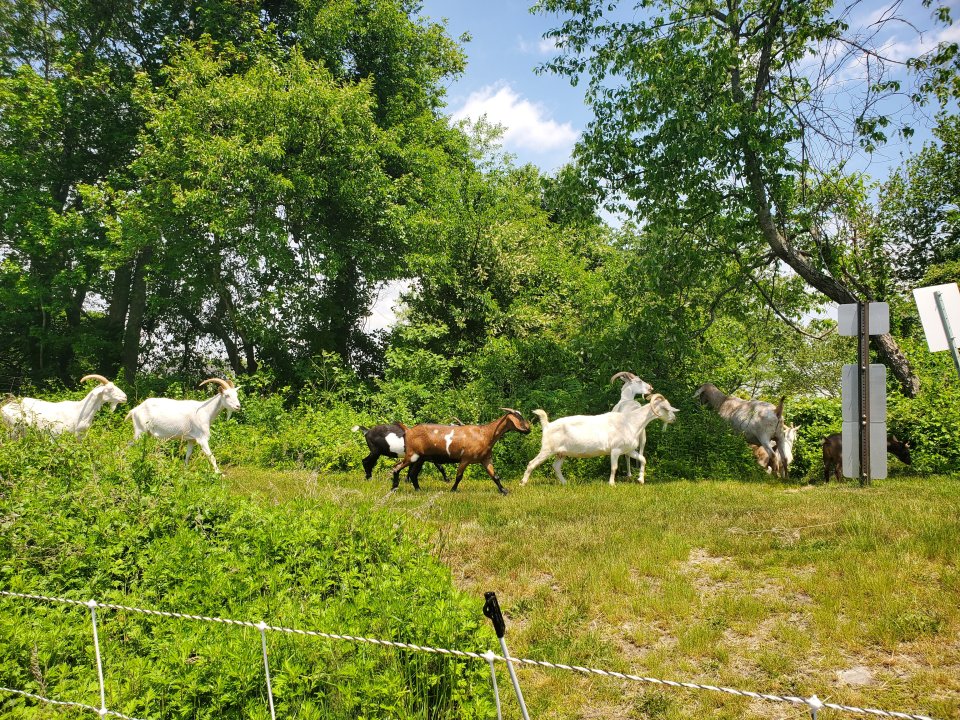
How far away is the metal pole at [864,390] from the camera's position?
10.8m

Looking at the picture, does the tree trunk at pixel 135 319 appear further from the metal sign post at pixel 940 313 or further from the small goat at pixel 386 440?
the metal sign post at pixel 940 313

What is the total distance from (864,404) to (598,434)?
14.3ft

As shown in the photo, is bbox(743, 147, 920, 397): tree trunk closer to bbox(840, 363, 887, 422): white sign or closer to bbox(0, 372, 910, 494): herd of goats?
bbox(0, 372, 910, 494): herd of goats

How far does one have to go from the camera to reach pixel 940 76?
1366 cm

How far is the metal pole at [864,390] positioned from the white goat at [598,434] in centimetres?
310

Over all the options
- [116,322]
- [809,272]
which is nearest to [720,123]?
[809,272]

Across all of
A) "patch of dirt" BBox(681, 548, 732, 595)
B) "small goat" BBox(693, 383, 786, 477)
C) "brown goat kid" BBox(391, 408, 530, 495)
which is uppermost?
"small goat" BBox(693, 383, 786, 477)

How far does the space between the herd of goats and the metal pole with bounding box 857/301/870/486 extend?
1860 mm

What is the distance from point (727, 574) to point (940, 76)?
12398 millimetres

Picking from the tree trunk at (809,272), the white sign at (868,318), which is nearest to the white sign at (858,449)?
the white sign at (868,318)

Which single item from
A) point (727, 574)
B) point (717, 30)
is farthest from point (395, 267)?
point (727, 574)

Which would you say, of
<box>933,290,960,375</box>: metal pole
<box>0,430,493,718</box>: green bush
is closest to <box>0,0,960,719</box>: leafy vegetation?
<box>0,430,493,718</box>: green bush

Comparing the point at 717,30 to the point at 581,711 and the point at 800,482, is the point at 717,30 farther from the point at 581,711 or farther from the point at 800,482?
the point at 581,711

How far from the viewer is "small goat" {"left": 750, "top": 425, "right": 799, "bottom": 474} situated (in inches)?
567
